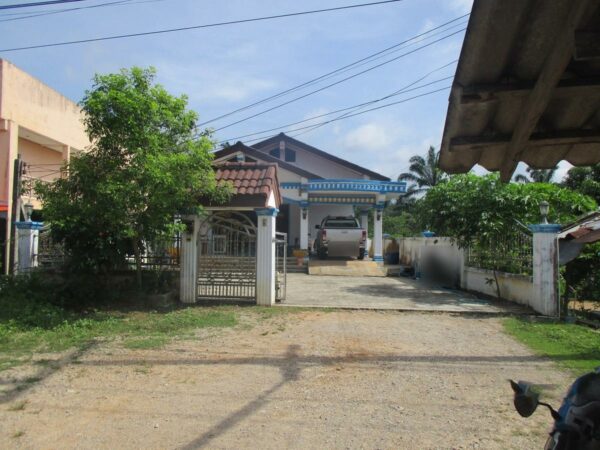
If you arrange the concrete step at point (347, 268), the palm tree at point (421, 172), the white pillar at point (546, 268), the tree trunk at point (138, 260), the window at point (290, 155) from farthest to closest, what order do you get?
the palm tree at point (421, 172) < the window at point (290, 155) < the concrete step at point (347, 268) < the tree trunk at point (138, 260) < the white pillar at point (546, 268)

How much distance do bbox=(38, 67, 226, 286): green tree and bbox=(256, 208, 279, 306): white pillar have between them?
140 cm

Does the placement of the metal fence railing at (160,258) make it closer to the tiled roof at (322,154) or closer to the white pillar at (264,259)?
the white pillar at (264,259)

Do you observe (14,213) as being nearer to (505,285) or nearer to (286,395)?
(286,395)

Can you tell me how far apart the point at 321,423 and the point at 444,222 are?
9.62 m

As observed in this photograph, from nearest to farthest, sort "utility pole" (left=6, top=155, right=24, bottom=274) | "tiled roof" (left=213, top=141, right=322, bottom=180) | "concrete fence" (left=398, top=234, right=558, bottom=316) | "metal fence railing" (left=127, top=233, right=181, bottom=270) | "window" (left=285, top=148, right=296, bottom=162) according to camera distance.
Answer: "concrete fence" (left=398, top=234, right=558, bottom=316), "metal fence railing" (left=127, top=233, right=181, bottom=270), "utility pole" (left=6, top=155, right=24, bottom=274), "tiled roof" (left=213, top=141, right=322, bottom=180), "window" (left=285, top=148, right=296, bottom=162)

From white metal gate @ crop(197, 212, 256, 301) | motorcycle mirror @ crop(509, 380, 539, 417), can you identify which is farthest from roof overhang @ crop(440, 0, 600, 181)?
white metal gate @ crop(197, 212, 256, 301)

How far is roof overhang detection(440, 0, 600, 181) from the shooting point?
99.5 inches

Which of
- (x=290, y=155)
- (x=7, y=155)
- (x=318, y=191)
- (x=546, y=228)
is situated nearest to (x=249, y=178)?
(x=546, y=228)

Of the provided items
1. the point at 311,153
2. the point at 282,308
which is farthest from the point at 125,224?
the point at 311,153

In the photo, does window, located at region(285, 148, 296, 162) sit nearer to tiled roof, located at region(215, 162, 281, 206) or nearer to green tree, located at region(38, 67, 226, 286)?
tiled roof, located at region(215, 162, 281, 206)

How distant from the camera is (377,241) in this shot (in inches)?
848

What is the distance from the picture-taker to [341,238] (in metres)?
19.0

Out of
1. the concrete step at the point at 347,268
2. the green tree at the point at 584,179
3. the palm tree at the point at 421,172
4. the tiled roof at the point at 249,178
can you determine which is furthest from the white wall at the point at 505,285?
the palm tree at the point at 421,172

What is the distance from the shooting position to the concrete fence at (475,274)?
9.67 m
